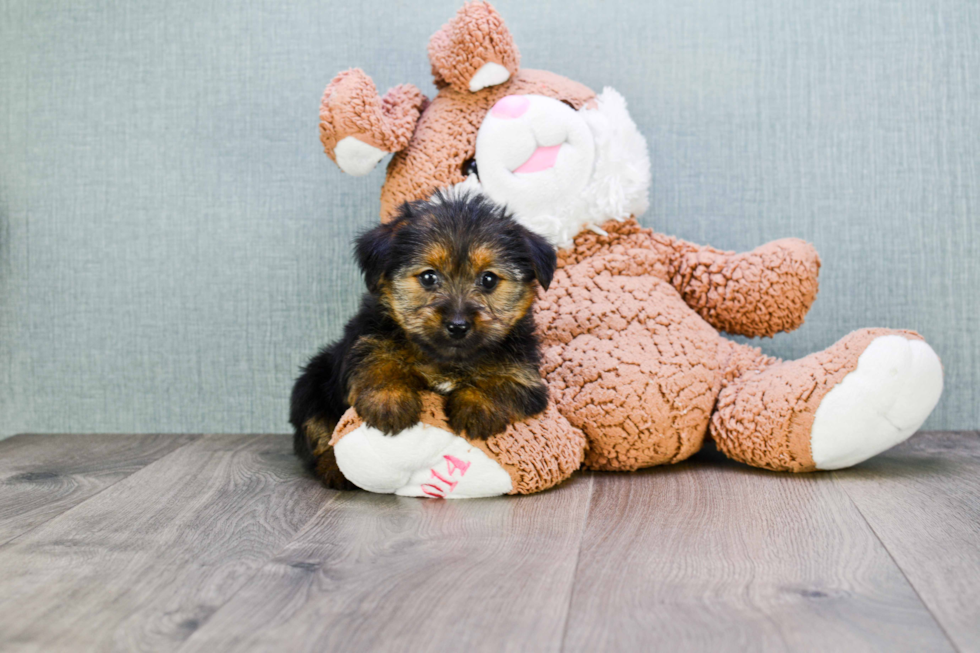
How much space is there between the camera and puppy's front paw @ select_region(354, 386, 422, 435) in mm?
1840

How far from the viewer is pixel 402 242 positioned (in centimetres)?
188

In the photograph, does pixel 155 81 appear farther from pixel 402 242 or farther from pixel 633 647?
pixel 633 647

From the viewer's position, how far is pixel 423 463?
76.3 inches

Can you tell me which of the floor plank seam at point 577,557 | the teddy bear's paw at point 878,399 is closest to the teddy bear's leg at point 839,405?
the teddy bear's paw at point 878,399

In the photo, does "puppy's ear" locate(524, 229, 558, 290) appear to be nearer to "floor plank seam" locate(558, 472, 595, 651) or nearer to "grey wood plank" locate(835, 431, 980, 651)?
"floor plank seam" locate(558, 472, 595, 651)

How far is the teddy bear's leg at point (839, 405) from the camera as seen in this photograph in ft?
6.71

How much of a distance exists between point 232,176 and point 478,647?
222 cm

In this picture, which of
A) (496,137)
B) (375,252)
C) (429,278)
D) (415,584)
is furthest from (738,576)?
(496,137)

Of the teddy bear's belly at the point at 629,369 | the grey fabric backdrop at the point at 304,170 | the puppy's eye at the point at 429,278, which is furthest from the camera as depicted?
the grey fabric backdrop at the point at 304,170

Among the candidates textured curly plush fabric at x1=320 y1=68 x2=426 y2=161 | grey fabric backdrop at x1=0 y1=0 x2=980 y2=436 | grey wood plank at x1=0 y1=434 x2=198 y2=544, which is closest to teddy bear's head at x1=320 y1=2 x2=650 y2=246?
textured curly plush fabric at x1=320 y1=68 x2=426 y2=161

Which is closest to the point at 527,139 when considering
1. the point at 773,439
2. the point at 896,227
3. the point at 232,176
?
the point at 773,439

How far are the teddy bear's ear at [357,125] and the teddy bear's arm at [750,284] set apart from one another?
34.3 inches

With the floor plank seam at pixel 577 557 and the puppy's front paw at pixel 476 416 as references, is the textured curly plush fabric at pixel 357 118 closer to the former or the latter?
the puppy's front paw at pixel 476 416

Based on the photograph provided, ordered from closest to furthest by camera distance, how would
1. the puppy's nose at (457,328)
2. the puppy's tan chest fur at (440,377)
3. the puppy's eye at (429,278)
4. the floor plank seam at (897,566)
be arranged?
1. the floor plank seam at (897,566)
2. the puppy's nose at (457,328)
3. the puppy's eye at (429,278)
4. the puppy's tan chest fur at (440,377)
